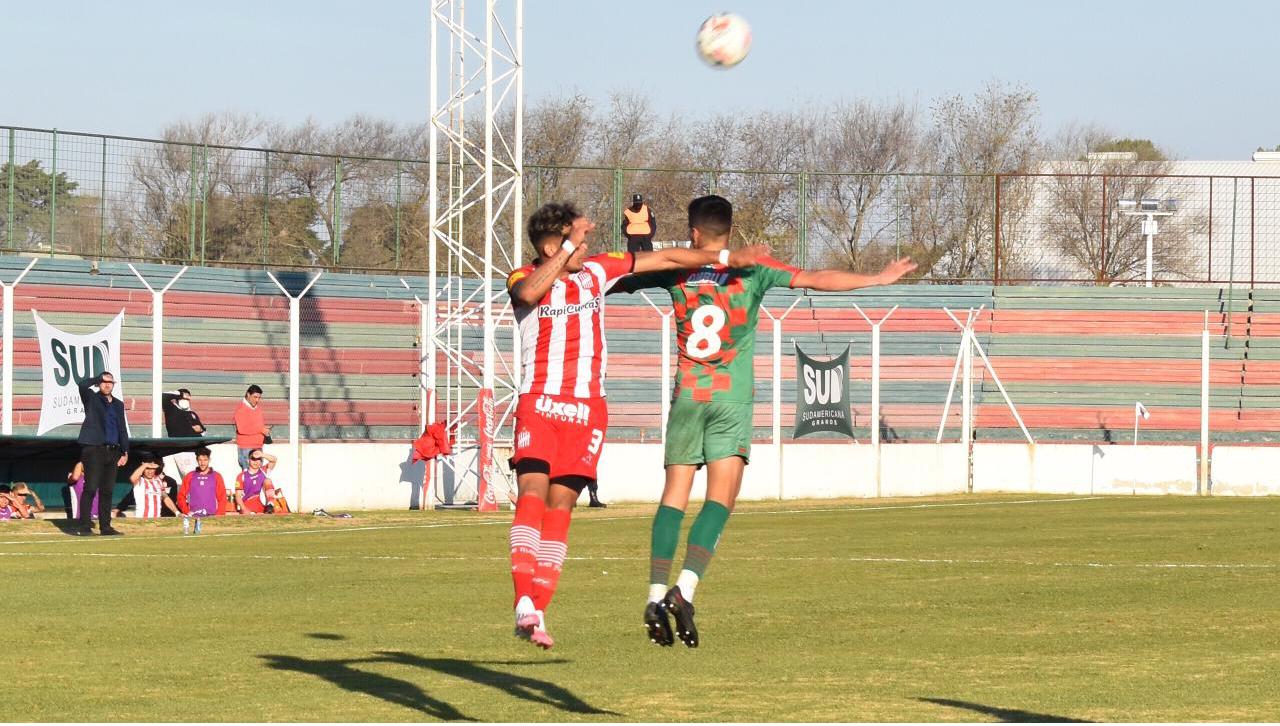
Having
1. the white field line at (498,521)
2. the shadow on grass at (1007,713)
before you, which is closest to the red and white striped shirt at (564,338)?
the shadow on grass at (1007,713)

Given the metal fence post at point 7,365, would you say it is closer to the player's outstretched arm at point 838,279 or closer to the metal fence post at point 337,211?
the metal fence post at point 337,211

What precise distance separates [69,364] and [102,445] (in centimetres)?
409

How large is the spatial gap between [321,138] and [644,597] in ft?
216

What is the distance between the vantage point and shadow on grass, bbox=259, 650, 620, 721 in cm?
850

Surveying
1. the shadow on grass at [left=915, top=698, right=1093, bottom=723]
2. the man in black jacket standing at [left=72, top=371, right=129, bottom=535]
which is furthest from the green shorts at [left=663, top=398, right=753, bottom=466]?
the man in black jacket standing at [left=72, top=371, right=129, bottom=535]

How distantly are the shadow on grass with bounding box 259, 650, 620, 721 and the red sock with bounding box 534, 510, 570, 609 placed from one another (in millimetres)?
564

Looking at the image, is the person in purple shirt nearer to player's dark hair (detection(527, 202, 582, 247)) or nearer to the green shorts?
the green shorts

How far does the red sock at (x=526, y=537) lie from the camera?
853 cm

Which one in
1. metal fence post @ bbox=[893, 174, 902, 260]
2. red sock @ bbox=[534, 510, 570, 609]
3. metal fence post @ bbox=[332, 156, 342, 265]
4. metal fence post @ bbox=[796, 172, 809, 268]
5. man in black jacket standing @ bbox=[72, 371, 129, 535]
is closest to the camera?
red sock @ bbox=[534, 510, 570, 609]

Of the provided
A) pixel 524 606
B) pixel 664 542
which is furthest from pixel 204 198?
pixel 524 606

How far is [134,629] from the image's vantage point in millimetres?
11930

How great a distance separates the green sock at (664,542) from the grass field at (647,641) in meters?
0.64

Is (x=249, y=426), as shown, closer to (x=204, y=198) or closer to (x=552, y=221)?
(x=204, y=198)

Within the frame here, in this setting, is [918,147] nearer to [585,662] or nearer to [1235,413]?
[1235,413]
